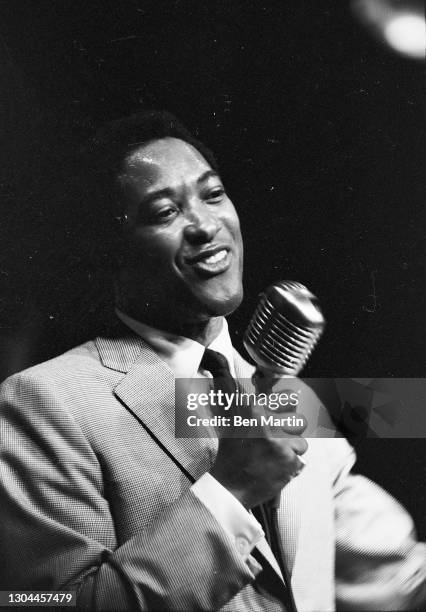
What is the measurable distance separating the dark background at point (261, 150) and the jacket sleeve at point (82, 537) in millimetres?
240

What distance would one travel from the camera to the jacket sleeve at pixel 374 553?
1464 millimetres

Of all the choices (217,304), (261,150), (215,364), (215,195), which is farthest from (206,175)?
(215,364)

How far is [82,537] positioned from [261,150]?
924 millimetres

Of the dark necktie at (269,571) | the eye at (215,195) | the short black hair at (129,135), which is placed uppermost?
the short black hair at (129,135)

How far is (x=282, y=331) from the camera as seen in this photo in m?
1.15

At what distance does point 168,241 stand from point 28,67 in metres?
0.49

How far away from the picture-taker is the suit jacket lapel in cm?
136

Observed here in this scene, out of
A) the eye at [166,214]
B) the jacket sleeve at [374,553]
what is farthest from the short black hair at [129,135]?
the jacket sleeve at [374,553]

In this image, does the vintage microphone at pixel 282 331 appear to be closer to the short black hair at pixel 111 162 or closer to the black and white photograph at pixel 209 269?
the black and white photograph at pixel 209 269

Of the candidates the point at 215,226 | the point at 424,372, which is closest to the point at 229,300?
the point at 215,226

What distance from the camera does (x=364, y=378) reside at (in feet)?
5.26

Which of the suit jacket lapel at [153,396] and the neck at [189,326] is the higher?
the neck at [189,326]

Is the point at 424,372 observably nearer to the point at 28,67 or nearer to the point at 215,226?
the point at 215,226

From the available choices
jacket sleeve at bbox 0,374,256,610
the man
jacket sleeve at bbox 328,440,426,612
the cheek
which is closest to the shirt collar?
the man
